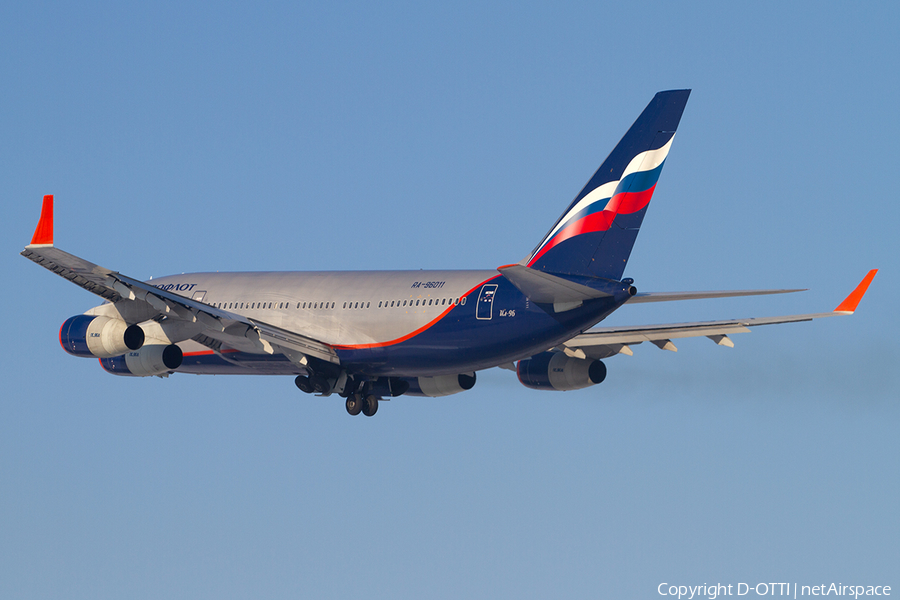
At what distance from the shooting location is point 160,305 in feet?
122

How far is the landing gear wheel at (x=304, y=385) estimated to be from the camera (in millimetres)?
43125

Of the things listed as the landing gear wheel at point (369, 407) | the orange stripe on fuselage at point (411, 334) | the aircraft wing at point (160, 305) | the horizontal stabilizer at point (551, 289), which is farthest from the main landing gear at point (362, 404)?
the horizontal stabilizer at point (551, 289)

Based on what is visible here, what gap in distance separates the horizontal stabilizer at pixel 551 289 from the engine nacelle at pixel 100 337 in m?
11.3

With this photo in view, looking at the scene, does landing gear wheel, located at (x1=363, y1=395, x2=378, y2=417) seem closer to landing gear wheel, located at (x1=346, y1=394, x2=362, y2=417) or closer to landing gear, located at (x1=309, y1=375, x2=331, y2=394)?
landing gear wheel, located at (x1=346, y1=394, x2=362, y2=417)

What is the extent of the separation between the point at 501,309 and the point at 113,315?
38.0 feet

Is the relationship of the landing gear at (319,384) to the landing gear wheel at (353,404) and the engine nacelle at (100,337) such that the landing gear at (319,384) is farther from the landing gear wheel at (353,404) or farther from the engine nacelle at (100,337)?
the engine nacelle at (100,337)

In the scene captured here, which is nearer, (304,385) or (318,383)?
(318,383)

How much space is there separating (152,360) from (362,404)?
276 inches

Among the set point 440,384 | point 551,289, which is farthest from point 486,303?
point 440,384

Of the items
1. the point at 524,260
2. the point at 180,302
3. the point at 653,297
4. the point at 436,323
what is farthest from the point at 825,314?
the point at 180,302

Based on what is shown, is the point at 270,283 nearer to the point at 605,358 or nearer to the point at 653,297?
the point at 605,358

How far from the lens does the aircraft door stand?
124 feet

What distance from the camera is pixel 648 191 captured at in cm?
3497

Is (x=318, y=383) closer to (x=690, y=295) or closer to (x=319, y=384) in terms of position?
(x=319, y=384)
